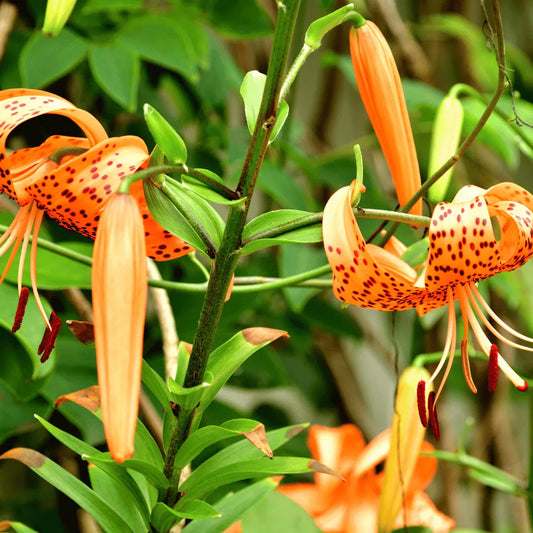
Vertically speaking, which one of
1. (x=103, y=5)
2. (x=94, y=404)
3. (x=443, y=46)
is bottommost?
(x=443, y=46)

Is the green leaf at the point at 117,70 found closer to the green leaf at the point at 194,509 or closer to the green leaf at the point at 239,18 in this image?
the green leaf at the point at 239,18

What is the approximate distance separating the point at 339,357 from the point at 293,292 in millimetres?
812

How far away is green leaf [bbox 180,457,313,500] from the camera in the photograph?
0.42 meters

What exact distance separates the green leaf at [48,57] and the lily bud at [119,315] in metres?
0.46

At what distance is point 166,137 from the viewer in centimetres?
35

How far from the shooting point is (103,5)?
0.77m

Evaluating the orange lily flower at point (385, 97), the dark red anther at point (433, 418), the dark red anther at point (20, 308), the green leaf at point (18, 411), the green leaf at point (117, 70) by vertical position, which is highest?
the orange lily flower at point (385, 97)

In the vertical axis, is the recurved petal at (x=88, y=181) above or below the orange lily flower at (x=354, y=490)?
above

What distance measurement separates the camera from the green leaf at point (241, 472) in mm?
420

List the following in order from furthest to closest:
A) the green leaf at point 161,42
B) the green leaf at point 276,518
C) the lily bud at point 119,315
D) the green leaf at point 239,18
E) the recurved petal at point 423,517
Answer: the green leaf at point 239,18 → the green leaf at point 161,42 → the recurved petal at point 423,517 → the green leaf at point 276,518 → the lily bud at point 119,315

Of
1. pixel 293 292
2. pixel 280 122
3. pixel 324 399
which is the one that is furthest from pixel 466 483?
pixel 280 122

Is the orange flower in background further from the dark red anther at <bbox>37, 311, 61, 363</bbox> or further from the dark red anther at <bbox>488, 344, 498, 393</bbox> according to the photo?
the dark red anther at <bbox>37, 311, 61, 363</bbox>

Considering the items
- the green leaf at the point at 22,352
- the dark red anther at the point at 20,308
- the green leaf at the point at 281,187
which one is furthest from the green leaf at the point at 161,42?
the dark red anther at the point at 20,308

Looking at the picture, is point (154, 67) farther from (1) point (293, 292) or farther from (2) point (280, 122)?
(2) point (280, 122)
